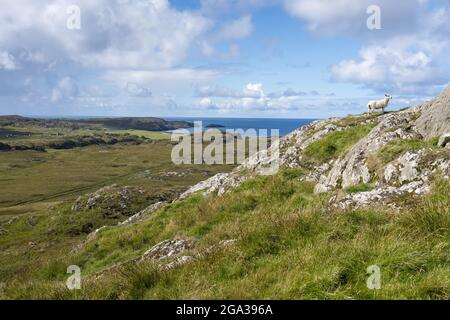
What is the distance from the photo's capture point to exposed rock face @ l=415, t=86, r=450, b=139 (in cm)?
Result: 1728

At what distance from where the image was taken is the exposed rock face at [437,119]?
1728 cm

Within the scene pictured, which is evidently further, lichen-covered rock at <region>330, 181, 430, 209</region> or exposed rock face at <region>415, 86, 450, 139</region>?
exposed rock face at <region>415, 86, 450, 139</region>

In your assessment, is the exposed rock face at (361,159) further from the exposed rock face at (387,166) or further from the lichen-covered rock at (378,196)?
the lichen-covered rock at (378,196)

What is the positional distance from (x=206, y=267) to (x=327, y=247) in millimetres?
2709

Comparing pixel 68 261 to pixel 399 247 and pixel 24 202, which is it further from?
pixel 24 202

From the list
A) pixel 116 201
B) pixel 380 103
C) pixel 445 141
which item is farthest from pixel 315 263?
pixel 116 201

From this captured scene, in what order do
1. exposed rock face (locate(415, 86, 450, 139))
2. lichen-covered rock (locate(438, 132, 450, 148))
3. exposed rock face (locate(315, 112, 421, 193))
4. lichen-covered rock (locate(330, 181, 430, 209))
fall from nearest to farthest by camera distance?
lichen-covered rock (locate(330, 181, 430, 209)) < lichen-covered rock (locate(438, 132, 450, 148)) < exposed rock face (locate(415, 86, 450, 139)) < exposed rock face (locate(315, 112, 421, 193))

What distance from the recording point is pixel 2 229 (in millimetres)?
61719

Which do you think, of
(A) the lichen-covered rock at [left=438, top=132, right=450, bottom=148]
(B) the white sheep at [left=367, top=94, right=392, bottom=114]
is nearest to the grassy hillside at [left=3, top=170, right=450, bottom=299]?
(A) the lichen-covered rock at [left=438, top=132, right=450, bottom=148]

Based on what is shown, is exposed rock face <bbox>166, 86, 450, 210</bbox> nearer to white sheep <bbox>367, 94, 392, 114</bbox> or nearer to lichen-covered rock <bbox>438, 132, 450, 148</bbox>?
lichen-covered rock <bbox>438, 132, 450, 148</bbox>

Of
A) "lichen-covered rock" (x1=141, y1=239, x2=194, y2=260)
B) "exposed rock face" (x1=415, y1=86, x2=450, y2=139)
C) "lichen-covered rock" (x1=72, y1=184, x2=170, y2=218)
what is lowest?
"lichen-covered rock" (x1=72, y1=184, x2=170, y2=218)

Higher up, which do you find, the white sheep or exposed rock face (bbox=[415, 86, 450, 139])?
the white sheep

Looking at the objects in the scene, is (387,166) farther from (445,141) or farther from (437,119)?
(437,119)

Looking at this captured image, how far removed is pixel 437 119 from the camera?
58.8 ft
